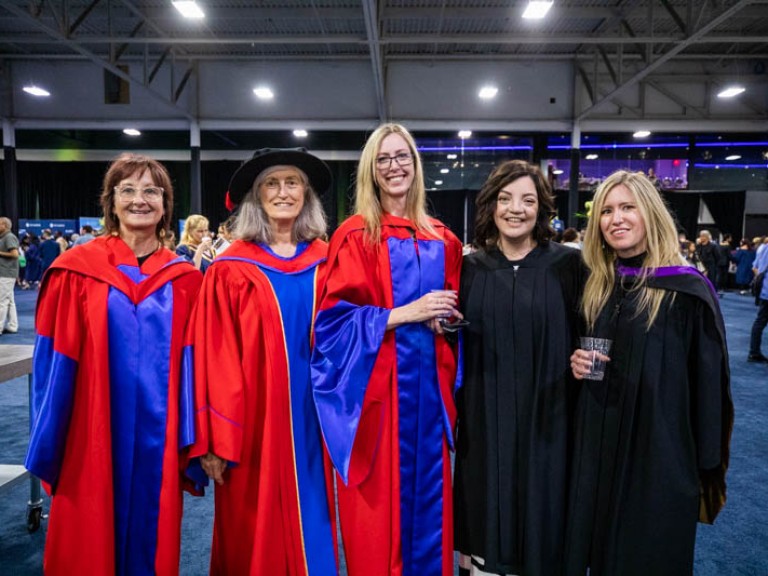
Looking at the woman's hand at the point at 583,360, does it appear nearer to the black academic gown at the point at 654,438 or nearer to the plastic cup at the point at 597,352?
the plastic cup at the point at 597,352

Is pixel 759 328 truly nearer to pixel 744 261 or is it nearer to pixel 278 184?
pixel 278 184

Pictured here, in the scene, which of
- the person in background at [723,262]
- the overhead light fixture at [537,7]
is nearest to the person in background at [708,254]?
the person in background at [723,262]

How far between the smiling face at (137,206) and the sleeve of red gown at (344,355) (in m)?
0.65

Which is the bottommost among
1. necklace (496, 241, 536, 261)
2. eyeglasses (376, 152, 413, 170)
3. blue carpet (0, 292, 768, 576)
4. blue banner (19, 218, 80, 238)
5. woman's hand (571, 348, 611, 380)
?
blue carpet (0, 292, 768, 576)

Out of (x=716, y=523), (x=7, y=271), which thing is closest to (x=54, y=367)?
(x=716, y=523)

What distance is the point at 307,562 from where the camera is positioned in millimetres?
1894

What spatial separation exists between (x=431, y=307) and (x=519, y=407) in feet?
1.62

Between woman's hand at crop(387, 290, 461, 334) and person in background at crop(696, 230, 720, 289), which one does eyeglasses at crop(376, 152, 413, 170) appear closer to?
woman's hand at crop(387, 290, 461, 334)

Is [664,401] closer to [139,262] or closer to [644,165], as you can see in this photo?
[139,262]

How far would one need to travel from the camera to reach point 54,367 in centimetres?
166

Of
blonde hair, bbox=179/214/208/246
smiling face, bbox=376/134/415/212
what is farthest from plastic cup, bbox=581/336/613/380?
blonde hair, bbox=179/214/208/246

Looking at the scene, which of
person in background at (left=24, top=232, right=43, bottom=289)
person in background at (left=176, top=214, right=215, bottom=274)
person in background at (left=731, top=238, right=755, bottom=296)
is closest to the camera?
person in background at (left=176, top=214, right=215, bottom=274)

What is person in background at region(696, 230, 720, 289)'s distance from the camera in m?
12.7

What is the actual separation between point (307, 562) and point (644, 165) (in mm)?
15707
